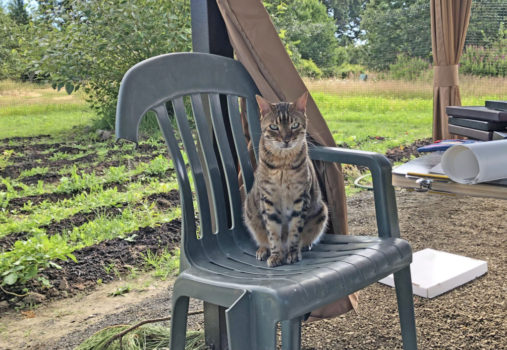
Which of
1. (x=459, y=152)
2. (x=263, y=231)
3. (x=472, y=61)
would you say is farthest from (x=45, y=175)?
(x=472, y=61)

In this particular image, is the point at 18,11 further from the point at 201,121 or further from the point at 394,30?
the point at 394,30

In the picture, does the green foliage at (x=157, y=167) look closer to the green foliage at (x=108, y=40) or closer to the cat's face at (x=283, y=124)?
the green foliage at (x=108, y=40)

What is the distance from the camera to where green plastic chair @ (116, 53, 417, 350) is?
3.46ft

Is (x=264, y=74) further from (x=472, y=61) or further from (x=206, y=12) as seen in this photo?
(x=472, y=61)

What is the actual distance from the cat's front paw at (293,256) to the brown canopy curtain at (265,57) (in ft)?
1.16

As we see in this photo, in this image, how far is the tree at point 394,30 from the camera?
418 centimetres

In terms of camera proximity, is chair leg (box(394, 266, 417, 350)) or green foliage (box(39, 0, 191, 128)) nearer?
chair leg (box(394, 266, 417, 350))

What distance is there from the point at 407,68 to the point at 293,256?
11.2 ft

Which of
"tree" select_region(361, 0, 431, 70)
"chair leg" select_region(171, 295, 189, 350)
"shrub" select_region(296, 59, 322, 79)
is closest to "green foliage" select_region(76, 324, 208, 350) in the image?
"chair leg" select_region(171, 295, 189, 350)

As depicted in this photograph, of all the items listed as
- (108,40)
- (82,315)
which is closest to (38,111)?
(108,40)

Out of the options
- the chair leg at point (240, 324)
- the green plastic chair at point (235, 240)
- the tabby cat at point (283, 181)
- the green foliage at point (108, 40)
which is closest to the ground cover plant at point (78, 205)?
the green foliage at point (108, 40)

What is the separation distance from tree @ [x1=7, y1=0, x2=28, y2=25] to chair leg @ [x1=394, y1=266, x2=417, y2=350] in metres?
2.19

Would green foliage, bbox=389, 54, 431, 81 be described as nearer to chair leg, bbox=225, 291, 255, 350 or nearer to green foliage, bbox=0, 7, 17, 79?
green foliage, bbox=0, 7, 17, 79

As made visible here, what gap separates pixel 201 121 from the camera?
1503 mm
